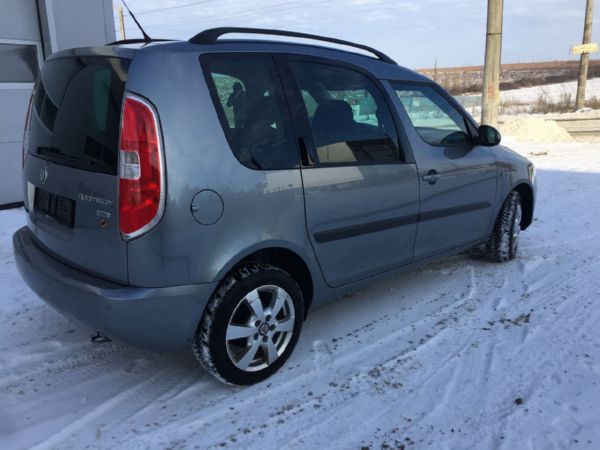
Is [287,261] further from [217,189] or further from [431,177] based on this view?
[431,177]

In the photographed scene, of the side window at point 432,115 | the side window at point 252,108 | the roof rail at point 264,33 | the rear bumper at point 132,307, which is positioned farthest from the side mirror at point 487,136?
the rear bumper at point 132,307

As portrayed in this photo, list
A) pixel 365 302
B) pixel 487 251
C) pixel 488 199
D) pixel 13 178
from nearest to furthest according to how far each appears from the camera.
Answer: pixel 365 302 < pixel 488 199 < pixel 487 251 < pixel 13 178

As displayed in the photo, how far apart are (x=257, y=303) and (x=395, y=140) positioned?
1.55 m

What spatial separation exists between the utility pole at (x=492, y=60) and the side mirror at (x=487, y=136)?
24.2 feet

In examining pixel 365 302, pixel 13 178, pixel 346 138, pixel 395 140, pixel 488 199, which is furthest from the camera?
pixel 13 178

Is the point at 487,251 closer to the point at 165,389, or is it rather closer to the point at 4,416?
the point at 165,389

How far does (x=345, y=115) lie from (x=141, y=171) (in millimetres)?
1482

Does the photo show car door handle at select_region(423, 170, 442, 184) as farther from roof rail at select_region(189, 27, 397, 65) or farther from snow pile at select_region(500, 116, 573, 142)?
snow pile at select_region(500, 116, 573, 142)

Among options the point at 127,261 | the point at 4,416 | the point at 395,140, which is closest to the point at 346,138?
the point at 395,140

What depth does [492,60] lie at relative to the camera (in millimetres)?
10805

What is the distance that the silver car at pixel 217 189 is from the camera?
2469 millimetres

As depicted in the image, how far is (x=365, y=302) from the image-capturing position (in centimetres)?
412

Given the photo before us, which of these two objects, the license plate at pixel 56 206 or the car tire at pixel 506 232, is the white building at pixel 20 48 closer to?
the license plate at pixel 56 206

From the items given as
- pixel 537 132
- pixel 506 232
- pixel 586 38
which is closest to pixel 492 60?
pixel 537 132
